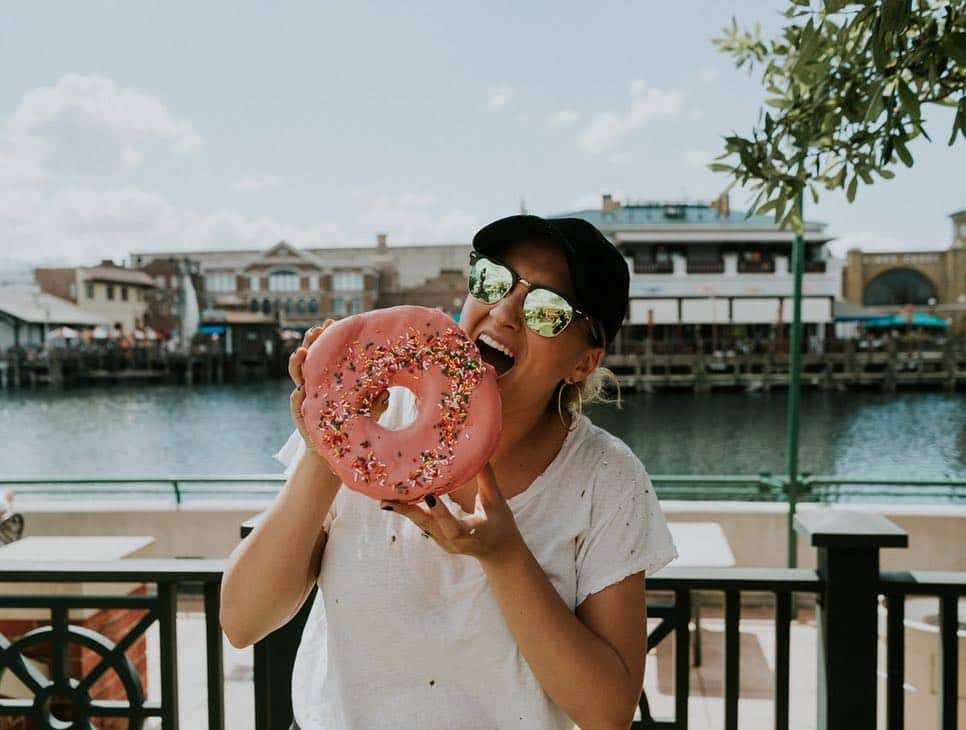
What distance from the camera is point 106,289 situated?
60438 mm

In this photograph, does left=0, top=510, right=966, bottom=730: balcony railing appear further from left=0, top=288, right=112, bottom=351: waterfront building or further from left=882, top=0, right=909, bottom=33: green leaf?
left=0, top=288, right=112, bottom=351: waterfront building

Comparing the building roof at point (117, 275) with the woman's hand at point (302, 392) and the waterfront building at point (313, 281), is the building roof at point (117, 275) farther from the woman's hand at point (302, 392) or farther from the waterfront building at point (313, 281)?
the woman's hand at point (302, 392)

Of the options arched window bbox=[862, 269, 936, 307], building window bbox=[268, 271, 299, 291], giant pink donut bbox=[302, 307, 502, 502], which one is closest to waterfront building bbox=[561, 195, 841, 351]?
arched window bbox=[862, 269, 936, 307]

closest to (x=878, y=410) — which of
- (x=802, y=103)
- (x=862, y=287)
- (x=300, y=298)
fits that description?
(x=862, y=287)

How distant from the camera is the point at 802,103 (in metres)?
2.17

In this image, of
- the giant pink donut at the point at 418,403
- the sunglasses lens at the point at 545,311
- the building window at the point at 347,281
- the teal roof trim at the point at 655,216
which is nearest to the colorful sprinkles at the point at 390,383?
the giant pink donut at the point at 418,403

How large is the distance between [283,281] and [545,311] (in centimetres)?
6483

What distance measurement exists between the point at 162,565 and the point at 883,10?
6.18ft

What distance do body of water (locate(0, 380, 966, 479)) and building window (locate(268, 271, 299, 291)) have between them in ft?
79.8

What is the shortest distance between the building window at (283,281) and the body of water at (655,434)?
24.3 meters

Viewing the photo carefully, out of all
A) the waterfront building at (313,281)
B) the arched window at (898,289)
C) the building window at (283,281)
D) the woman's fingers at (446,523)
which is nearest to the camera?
the woman's fingers at (446,523)

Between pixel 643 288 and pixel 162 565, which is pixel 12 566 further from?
pixel 643 288

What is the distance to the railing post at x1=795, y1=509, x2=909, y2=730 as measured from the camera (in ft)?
5.42

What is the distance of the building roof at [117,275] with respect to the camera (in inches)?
2296
